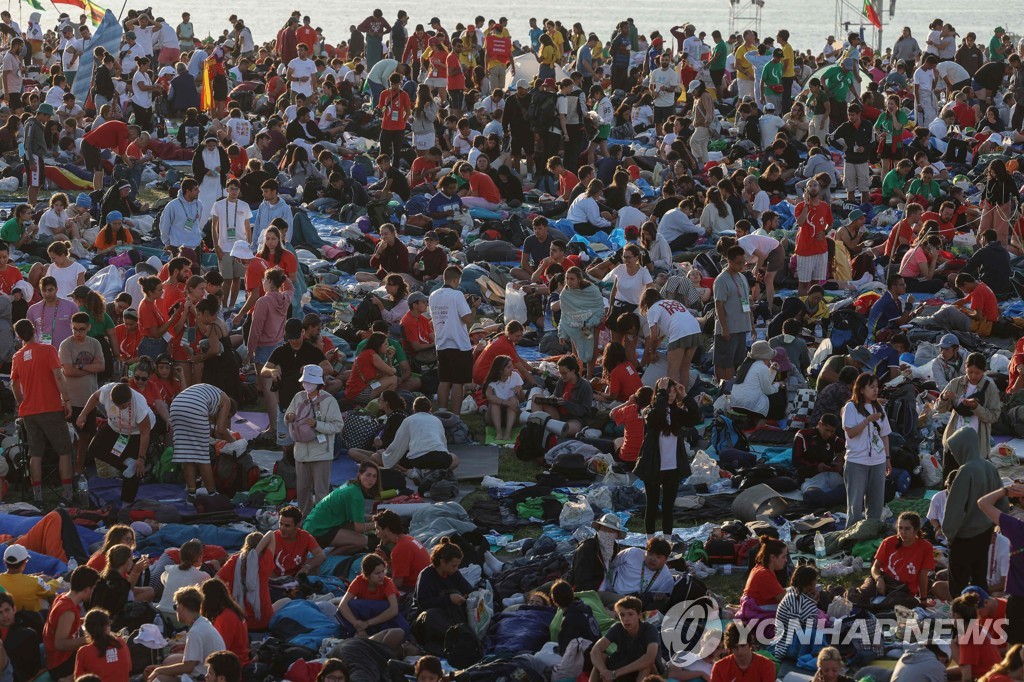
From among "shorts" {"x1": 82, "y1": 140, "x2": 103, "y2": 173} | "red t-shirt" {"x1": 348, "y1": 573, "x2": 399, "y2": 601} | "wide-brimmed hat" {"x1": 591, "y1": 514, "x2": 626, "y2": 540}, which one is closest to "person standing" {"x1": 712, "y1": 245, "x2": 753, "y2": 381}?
"wide-brimmed hat" {"x1": 591, "y1": 514, "x2": 626, "y2": 540}

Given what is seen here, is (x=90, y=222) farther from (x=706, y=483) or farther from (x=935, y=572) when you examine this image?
(x=935, y=572)

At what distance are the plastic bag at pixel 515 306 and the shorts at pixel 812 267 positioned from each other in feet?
11.1

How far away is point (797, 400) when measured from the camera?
1378cm

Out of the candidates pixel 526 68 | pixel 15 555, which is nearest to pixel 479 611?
pixel 15 555

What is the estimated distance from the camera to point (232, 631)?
9.24 metres

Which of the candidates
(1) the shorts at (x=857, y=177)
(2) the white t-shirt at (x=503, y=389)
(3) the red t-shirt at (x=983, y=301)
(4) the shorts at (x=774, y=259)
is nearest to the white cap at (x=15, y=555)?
(2) the white t-shirt at (x=503, y=389)

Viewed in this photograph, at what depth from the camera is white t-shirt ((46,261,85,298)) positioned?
1488 cm

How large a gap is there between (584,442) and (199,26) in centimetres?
4132

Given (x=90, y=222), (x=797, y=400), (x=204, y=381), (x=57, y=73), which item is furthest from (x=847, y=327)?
(x=57, y=73)

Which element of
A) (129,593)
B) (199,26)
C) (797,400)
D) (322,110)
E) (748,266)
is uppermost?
(199,26)

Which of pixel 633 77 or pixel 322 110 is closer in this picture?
pixel 322 110

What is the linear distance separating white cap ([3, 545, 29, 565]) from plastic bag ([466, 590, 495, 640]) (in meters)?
2.91

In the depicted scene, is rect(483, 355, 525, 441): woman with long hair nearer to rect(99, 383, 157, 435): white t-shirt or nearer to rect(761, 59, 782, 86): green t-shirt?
rect(99, 383, 157, 435): white t-shirt

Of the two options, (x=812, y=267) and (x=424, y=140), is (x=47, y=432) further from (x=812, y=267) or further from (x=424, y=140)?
(x=424, y=140)
